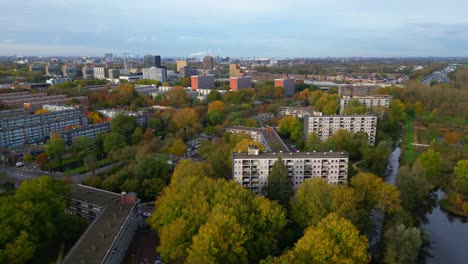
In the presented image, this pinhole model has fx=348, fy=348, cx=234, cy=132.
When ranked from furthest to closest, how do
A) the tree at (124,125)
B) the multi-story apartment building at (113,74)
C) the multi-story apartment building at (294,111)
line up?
the multi-story apartment building at (113,74)
the multi-story apartment building at (294,111)
the tree at (124,125)

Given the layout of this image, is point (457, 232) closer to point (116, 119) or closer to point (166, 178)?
point (166, 178)

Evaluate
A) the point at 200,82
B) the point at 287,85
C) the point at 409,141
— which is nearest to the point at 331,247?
the point at 409,141

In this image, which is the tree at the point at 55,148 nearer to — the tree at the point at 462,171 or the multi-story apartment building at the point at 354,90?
the tree at the point at 462,171

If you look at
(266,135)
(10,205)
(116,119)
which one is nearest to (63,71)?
(116,119)

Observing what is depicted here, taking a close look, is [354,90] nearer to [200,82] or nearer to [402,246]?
[200,82]

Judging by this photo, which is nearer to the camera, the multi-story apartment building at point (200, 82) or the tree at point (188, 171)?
the tree at point (188, 171)

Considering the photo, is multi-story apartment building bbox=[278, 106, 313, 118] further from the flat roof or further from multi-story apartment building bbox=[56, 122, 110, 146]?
the flat roof

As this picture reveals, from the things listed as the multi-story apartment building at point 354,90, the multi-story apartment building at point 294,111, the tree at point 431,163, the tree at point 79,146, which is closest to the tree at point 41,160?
the tree at point 79,146
